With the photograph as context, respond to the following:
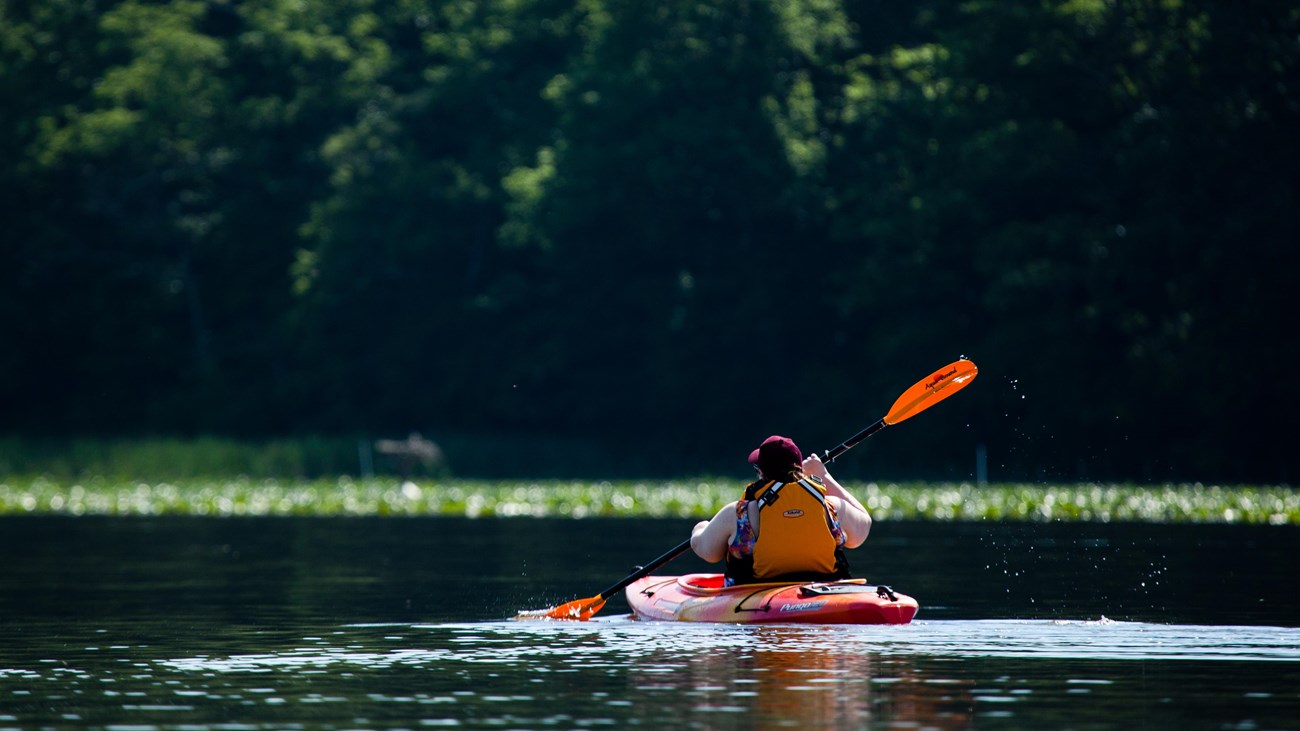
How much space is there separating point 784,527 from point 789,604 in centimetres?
55

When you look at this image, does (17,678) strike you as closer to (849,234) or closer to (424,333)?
(849,234)

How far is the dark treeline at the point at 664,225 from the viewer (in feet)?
142

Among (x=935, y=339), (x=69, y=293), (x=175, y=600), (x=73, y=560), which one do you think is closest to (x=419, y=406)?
(x=69, y=293)

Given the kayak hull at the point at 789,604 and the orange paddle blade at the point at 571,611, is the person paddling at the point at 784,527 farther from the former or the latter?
the orange paddle blade at the point at 571,611

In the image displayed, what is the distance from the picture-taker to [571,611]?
15445 mm

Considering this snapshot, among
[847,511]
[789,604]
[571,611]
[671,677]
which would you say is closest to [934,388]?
[847,511]

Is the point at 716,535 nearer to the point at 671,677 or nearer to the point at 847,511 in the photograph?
the point at 847,511

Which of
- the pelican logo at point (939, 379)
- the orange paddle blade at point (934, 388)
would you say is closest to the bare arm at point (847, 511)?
the orange paddle blade at point (934, 388)

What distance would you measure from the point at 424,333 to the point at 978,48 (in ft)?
59.5

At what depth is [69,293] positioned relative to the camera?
199ft

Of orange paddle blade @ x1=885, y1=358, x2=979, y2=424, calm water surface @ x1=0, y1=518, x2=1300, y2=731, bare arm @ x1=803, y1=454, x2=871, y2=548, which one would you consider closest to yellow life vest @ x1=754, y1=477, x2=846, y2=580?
bare arm @ x1=803, y1=454, x2=871, y2=548

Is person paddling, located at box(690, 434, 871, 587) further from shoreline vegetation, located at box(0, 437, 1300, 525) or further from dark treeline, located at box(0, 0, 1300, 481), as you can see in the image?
dark treeline, located at box(0, 0, 1300, 481)

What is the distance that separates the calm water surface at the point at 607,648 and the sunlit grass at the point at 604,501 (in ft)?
21.0

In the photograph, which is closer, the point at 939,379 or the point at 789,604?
the point at 789,604
